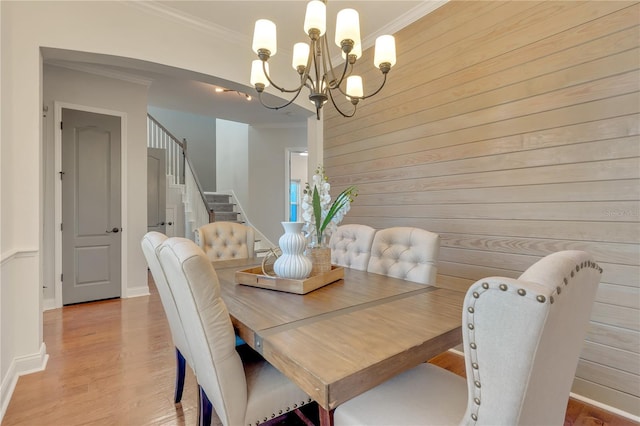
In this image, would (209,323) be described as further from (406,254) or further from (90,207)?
(90,207)

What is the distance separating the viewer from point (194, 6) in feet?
8.89

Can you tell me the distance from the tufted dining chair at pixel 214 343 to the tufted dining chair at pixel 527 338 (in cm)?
74

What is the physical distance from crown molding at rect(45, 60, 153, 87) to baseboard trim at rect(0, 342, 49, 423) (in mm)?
2947

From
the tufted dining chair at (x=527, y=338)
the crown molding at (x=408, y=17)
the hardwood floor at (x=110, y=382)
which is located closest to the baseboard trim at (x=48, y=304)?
the hardwood floor at (x=110, y=382)

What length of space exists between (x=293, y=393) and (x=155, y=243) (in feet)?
2.89

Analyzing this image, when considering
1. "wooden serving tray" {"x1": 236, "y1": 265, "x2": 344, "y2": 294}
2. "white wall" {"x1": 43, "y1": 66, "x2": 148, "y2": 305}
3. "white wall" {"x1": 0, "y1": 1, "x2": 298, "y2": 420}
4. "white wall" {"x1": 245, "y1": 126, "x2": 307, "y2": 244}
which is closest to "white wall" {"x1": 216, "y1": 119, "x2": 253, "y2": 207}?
"white wall" {"x1": 245, "y1": 126, "x2": 307, "y2": 244}

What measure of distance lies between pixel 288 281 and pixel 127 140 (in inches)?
139

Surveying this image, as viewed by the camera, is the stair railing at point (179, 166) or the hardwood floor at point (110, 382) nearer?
the hardwood floor at point (110, 382)

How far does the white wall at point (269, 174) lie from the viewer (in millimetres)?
6242

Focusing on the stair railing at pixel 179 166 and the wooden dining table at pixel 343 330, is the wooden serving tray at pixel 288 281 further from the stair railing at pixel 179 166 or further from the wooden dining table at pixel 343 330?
the stair railing at pixel 179 166

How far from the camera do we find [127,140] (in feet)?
12.9

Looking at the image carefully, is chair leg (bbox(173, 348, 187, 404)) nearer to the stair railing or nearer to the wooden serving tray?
the wooden serving tray

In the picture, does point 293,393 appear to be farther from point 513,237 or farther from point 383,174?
point 383,174

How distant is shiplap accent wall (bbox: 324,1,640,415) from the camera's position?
1.72 metres
